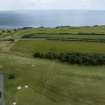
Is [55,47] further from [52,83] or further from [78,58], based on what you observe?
[52,83]

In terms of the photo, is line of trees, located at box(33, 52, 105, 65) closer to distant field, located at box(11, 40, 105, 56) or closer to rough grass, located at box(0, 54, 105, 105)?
rough grass, located at box(0, 54, 105, 105)

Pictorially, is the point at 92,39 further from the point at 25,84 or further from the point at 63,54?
the point at 25,84

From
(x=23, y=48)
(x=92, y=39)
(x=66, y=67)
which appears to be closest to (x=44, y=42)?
(x=23, y=48)

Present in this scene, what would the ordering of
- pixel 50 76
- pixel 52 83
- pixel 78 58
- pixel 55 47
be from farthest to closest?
1. pixel 55 47
2. pixel 78 58
3. pixel 50 76
4. pixel 52 83

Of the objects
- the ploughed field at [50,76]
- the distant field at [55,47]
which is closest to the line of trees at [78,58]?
the ploughed field at [50,76]

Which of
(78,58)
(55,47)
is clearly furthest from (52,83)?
(55,47)

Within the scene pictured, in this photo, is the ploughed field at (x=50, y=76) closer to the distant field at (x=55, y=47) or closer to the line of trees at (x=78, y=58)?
the distant field at (x=55, y=47)
